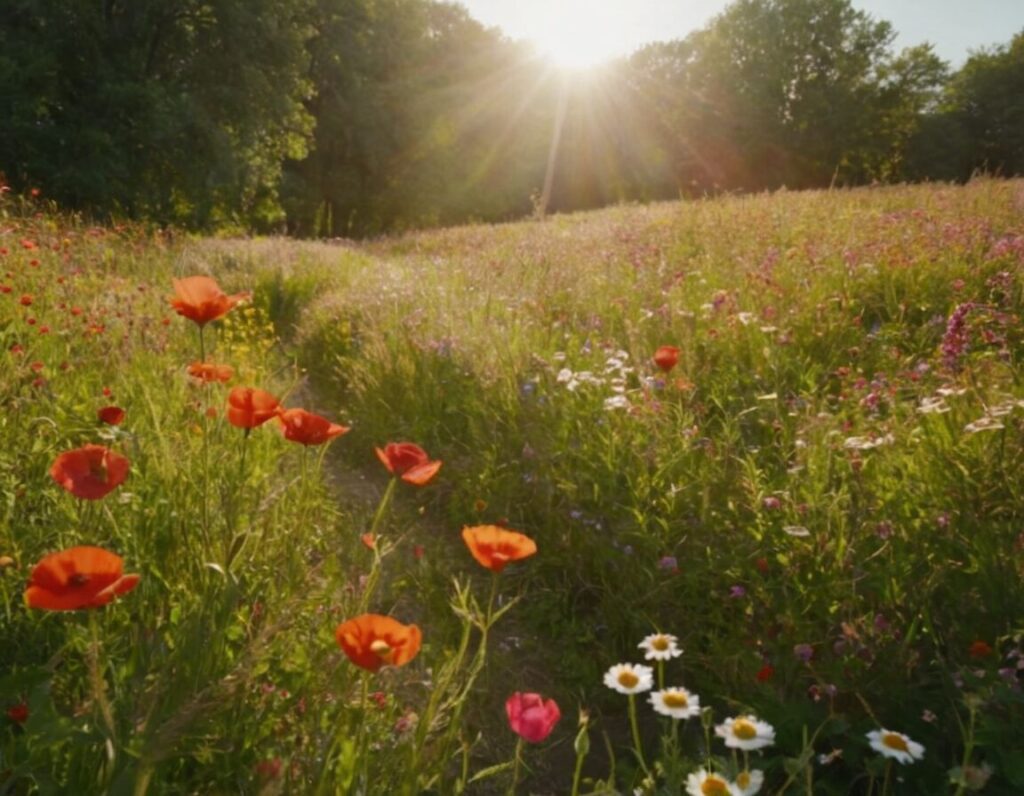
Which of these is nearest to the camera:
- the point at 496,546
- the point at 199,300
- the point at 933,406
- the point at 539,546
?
the point at 496,546

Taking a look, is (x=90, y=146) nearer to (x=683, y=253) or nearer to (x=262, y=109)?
(x=262, y=109)

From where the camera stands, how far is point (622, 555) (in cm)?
304

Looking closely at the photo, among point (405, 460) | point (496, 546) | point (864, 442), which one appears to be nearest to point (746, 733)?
point (496, 546)

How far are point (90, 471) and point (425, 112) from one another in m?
28.3

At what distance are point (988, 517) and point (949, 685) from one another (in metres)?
0.67

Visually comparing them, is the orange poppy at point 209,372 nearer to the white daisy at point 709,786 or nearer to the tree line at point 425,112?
the white daisy at point 709,786

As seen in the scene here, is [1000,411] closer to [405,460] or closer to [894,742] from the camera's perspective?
[894,742]

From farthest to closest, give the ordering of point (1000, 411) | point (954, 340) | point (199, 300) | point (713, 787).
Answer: point (954, 340) < point (1000, 411) < point (199, 300) < point (713, 787)

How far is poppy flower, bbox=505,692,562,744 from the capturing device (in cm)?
122

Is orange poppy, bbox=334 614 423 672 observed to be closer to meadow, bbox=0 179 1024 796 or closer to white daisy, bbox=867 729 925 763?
meadow, bbox=0 179 1024 796

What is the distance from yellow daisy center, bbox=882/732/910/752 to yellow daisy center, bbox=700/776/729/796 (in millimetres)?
380

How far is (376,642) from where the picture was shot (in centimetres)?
123

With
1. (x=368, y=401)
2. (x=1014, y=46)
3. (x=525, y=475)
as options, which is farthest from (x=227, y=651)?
(x=1014, y=46)

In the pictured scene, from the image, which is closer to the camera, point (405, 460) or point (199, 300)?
point (405, 460)
